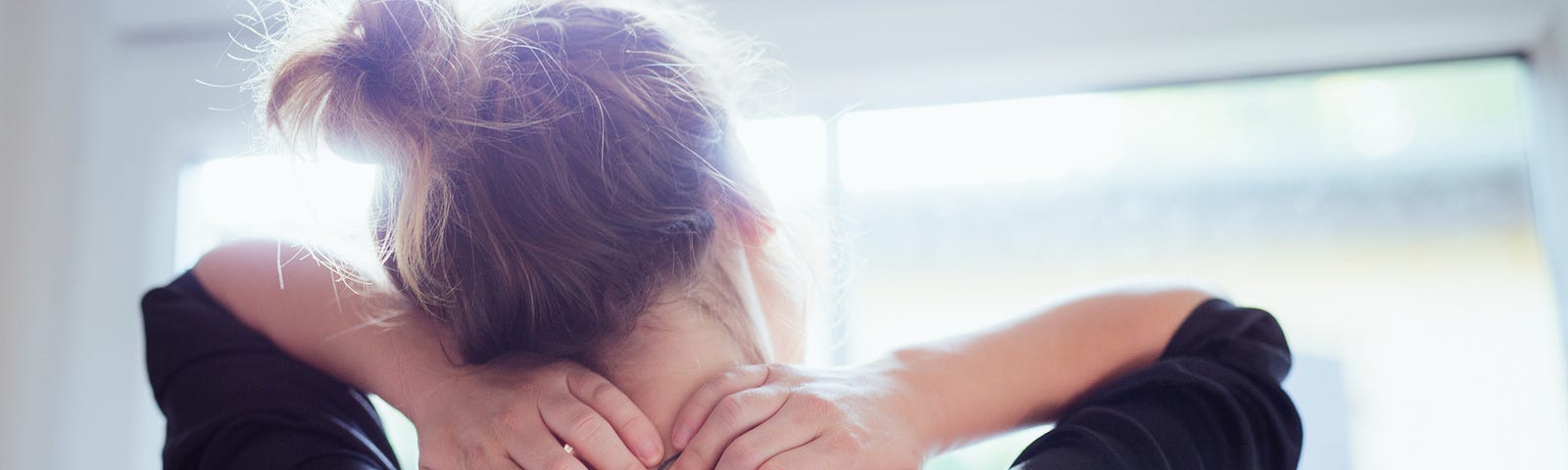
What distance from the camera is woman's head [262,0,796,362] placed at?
1.50 feet

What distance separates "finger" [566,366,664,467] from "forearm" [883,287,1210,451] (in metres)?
0.14

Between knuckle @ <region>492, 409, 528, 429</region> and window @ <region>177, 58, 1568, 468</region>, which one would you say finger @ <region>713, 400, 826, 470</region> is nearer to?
knuckle @ <region>492, 409, 528, 429</region>

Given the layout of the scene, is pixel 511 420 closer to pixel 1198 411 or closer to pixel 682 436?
pixel 682 436

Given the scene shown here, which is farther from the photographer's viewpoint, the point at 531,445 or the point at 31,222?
the point at 31,222

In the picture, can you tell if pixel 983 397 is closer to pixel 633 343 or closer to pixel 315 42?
pixel 633 343

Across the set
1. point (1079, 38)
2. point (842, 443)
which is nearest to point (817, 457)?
point (842, 443)

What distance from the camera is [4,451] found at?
1.18m

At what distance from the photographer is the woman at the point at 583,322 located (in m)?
0.46

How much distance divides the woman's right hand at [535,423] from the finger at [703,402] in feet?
0.04

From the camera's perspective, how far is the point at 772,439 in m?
0.48

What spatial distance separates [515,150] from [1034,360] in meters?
0.31

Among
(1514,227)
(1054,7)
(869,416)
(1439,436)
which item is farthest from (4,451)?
(1514,227)

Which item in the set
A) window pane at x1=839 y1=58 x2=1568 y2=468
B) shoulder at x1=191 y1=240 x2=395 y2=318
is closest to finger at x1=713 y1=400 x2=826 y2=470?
shoulder at x1=191 y1=240 x2=395 y2=318

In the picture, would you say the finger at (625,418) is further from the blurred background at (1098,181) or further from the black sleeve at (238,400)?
the blurred background at (1098,181)
